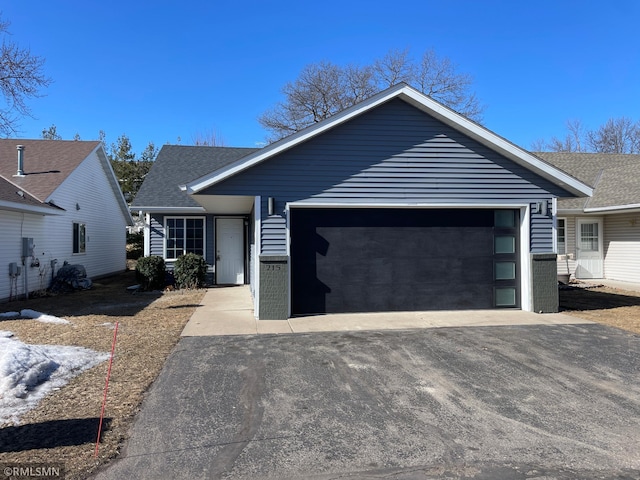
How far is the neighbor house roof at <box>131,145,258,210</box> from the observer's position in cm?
1442

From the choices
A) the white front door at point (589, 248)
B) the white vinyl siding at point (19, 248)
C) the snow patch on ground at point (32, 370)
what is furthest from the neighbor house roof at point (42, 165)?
the white front door at point (589, 248)

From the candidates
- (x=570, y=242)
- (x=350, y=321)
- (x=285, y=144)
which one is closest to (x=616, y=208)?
(x=570, y=242)

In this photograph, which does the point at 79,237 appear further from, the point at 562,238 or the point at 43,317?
the point at 562,238

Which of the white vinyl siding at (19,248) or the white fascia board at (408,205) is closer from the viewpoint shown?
the white fascia board at (408,205)

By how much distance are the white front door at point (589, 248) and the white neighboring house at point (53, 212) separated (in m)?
18.7

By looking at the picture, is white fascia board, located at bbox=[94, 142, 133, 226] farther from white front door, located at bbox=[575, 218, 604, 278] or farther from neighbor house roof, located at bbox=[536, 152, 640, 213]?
white front door, located at bbox=[575, 218, 604, 278]

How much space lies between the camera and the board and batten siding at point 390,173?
8531 millimetres

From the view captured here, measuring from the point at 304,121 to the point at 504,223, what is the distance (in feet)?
75.3

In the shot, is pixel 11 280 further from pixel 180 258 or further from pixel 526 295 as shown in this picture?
pixel 526 295

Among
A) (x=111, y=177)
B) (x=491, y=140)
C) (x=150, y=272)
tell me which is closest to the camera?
(x=491, y=140)

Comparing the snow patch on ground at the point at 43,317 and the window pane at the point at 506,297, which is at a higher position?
the window pane at the point at 506,297

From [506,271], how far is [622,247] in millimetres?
8878

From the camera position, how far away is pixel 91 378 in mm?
4945

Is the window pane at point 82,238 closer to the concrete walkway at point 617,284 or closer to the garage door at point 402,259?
the garage door at point 402,259
